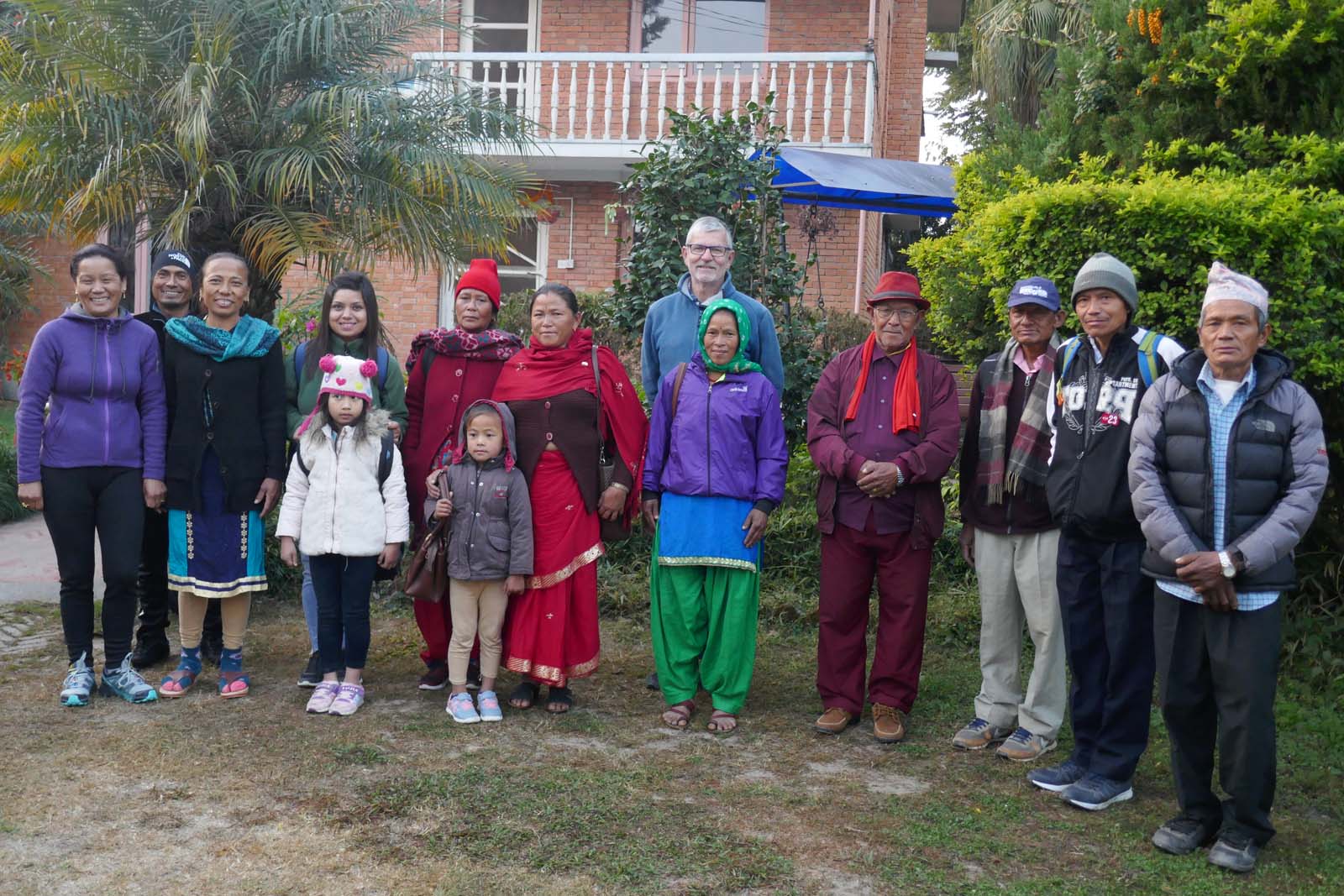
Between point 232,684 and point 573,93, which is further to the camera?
point 573,93

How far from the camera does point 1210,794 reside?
397cm

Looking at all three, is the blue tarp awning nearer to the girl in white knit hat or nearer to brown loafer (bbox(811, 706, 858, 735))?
the girl in white knit hat

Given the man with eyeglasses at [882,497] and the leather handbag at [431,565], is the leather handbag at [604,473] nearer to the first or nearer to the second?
the leather handbag at [431,565]

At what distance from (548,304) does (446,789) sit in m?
2.10

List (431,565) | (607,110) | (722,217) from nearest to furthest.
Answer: (431,565) < (722,217) < (607,110)

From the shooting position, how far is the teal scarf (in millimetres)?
5242

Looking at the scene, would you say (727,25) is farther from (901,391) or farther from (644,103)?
(901,391)

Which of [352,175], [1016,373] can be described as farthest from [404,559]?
[1016,373]

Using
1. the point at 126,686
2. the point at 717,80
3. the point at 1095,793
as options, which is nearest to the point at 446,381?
the point at 126,686

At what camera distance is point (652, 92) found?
14.0 metres

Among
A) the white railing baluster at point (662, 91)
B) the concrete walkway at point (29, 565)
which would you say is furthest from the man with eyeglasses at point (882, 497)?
the white railing baluster at point (662, 91)

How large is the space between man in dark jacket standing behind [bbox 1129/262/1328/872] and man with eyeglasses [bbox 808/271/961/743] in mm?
1157

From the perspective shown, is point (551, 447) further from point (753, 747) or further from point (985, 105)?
point (985, 105)

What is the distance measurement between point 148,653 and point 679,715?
8.76ft
